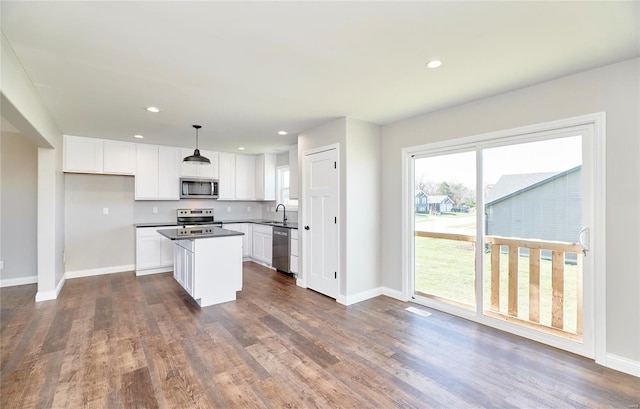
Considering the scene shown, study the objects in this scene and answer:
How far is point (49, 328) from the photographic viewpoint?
9.84ft

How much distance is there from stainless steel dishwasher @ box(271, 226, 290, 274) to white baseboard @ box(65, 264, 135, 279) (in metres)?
2.75

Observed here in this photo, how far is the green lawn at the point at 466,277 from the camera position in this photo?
8.73 ft

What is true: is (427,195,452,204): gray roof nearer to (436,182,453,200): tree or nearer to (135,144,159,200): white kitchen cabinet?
(436,182,453,200): tree

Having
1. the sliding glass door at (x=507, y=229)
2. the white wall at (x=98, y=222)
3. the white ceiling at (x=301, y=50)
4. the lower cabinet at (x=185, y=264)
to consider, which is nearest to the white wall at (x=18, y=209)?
the white wall at (x=98, y=222)

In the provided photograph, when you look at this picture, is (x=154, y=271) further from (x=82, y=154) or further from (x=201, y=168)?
(x=82, y=154)

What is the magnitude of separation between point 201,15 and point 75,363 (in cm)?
285

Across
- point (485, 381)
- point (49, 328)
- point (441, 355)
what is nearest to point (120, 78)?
point (49, 328)

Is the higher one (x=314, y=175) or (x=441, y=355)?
(x=314, y=175)

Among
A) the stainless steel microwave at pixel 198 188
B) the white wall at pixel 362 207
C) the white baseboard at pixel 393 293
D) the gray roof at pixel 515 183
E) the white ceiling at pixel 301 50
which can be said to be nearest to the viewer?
the white ceiling at pixel 301 50

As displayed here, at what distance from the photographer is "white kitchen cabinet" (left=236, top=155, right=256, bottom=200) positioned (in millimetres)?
6488

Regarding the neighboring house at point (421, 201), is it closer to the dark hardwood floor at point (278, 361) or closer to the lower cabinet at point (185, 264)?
the dark hardwood floor at point (278, 361)

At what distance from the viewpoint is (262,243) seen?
599 cm

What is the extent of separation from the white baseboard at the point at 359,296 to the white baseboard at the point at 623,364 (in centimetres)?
233

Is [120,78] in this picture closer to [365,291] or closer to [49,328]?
[49,328]
